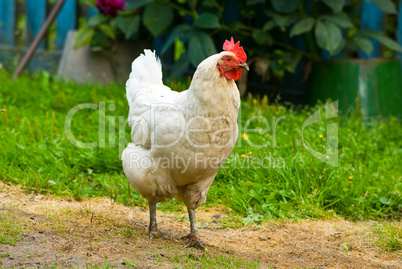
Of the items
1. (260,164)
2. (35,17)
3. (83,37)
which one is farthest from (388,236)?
(35,17)

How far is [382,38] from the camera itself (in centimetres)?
553

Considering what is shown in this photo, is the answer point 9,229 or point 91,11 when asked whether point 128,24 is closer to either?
point 91,11

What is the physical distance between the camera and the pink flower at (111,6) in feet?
18.7

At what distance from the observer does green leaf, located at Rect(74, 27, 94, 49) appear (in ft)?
21.1

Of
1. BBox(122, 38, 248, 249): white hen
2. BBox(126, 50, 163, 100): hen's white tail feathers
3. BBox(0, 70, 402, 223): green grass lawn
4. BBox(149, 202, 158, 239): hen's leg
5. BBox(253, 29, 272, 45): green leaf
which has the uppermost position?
BBox(253, 29, 272, 45): green leaf

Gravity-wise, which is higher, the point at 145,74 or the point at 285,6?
the point at 285,6

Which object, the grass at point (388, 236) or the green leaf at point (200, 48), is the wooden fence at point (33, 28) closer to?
the green leaf at point (200, 48)

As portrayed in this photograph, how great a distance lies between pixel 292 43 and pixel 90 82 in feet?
9.17

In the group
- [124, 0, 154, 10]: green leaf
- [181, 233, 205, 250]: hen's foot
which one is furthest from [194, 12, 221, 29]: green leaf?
[181, 233, 205, 250]: hen's foot

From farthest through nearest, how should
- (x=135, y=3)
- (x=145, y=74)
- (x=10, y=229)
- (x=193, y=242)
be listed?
(x=135, y=3)
(x=145, y=74)
(x=193, y=242)
(x=10, y=229)

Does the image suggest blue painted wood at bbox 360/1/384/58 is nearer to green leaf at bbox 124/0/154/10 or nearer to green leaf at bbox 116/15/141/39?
green leaf at bbox 124/0/154/10

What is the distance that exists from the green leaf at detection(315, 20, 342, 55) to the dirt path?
222cm

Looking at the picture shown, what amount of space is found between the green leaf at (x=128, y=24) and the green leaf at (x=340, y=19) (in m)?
2.18

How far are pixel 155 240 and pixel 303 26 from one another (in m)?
3.15
